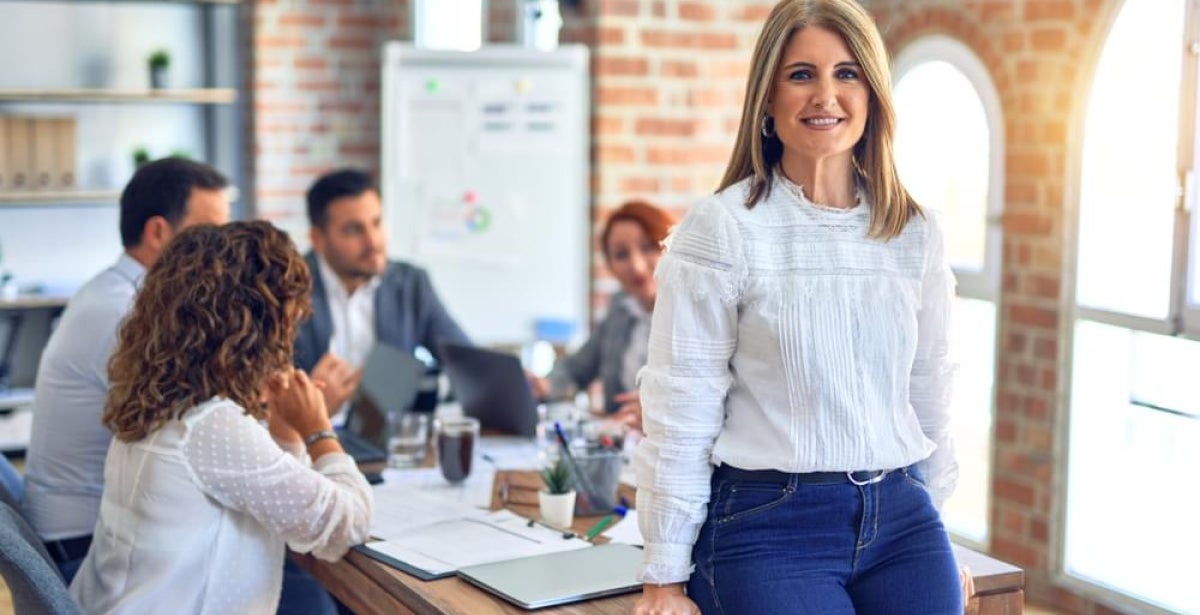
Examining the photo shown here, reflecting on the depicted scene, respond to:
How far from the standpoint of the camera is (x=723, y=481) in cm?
170

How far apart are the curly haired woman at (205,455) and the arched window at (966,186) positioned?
2.65 m

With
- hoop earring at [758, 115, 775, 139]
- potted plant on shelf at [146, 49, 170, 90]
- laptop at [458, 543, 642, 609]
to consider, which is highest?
potted plant on shelf at [146, 49, 170, 90]

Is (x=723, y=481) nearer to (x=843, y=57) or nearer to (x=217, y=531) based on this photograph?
(x=843, y=57)

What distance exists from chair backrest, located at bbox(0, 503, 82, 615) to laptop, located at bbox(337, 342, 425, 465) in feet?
3.21

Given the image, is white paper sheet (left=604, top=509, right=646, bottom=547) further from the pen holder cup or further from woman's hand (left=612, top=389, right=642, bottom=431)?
woman's hand (left=612, top=389, right=642, bottom=431)

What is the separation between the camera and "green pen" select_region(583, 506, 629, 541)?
228 centimetres

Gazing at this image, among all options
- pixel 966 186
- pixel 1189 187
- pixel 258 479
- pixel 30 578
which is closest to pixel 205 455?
pixel 258 479

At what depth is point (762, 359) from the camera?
1700mm

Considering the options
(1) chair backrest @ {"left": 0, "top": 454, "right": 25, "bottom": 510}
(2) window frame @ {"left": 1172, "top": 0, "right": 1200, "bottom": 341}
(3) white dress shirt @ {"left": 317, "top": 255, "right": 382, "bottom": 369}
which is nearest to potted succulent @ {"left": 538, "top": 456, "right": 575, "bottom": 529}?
(1) chair backrest @ {"left": 0, "top": 454, "right": 25, "bottom": 510}

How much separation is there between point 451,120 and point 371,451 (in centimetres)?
208

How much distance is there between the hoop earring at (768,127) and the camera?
1770mm

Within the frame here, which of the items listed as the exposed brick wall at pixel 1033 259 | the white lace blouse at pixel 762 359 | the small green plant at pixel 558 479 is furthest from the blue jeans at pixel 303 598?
the exposed brick wall at pixel 1033 259

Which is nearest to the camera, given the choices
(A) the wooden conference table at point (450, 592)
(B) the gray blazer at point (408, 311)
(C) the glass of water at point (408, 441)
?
(A) the wooden conference table at point (450, 592)

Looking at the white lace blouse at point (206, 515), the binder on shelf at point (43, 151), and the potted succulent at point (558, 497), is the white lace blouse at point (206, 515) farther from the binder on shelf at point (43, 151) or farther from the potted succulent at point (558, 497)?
the binder on shelf at point (43, 151)
